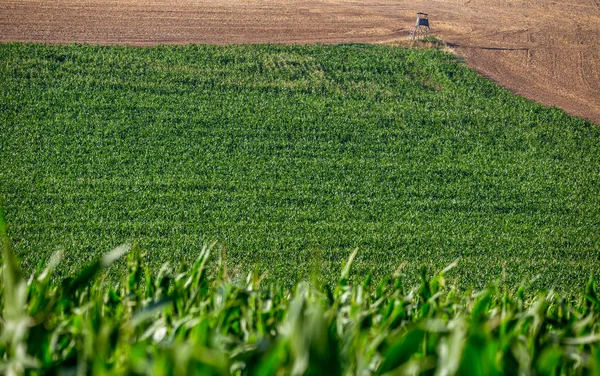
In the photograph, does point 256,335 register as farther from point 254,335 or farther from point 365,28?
point 365,28

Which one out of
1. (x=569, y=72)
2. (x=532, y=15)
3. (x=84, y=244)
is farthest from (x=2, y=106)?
(x=532, y=15)

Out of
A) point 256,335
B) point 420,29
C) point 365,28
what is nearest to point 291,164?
point 365,28

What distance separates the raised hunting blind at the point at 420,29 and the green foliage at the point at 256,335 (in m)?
25.5

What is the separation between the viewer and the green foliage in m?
1.55

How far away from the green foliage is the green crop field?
7.20 metres

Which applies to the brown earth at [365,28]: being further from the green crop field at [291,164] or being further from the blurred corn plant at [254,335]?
the blurred corn plant at [254,335]

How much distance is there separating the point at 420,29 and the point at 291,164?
49.1 ft

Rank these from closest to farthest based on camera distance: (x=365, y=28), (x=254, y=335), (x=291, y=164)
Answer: (x=254, y=335), (x=291, y=164), (x=365, y=28)

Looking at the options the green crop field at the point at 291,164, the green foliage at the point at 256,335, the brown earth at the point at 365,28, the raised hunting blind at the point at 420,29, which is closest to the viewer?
the green foliage at the point at 256,335

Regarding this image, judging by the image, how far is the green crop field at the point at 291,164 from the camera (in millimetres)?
12938

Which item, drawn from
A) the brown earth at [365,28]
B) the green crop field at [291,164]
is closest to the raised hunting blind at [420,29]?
the brown earth at [365,28]

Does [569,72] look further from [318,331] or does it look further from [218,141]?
[318,331]

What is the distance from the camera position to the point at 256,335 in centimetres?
218

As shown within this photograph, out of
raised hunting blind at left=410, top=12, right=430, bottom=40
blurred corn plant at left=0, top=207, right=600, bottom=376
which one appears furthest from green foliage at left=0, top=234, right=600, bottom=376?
raised hunting blind at left=410, top=12, right=430, bottom=40
